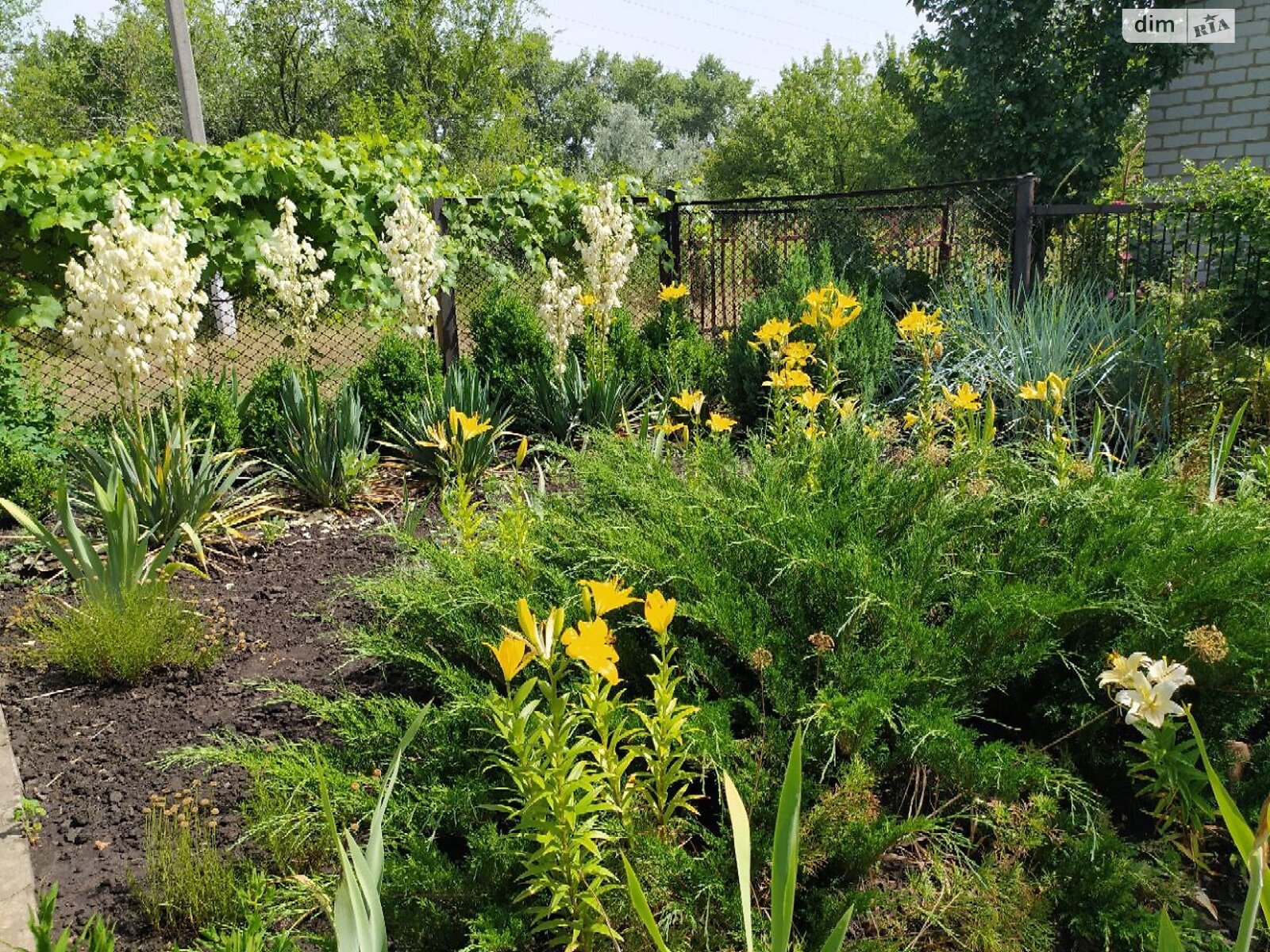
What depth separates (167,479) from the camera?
12.7ft

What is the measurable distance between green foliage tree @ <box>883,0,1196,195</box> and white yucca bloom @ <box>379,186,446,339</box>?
9.42 metres

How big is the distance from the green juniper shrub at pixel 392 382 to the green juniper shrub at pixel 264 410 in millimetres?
408

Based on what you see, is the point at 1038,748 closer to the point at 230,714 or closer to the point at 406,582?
the point at 406,582

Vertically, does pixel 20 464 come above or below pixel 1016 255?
below

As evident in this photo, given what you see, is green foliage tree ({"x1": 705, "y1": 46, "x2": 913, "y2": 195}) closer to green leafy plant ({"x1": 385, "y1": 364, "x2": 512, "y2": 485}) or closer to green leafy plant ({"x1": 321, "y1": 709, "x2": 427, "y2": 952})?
green leafy plant ({"x1": 385, "y1": 364, "x2": 512, "y2": 485})

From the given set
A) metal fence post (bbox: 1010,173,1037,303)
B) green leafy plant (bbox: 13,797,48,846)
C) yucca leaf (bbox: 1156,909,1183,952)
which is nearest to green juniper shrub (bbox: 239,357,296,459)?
green leafy plant (bbox: 13,797,48,846)

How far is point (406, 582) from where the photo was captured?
2.60m

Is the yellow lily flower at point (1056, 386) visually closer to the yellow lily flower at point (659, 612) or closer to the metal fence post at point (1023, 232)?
the yellow lily flower at point (659, 612)

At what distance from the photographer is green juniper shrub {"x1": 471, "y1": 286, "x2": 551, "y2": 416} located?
561 centimetres

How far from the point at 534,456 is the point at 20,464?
2.52 m

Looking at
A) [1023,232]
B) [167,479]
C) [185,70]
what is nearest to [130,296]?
[167,479]

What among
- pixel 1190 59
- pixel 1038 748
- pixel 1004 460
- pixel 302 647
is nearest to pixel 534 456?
pixel 302 647

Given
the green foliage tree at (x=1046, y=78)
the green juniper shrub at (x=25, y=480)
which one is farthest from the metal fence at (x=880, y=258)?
the green foliage tree at (x=1046, y=78)

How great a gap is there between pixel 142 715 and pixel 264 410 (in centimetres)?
237
